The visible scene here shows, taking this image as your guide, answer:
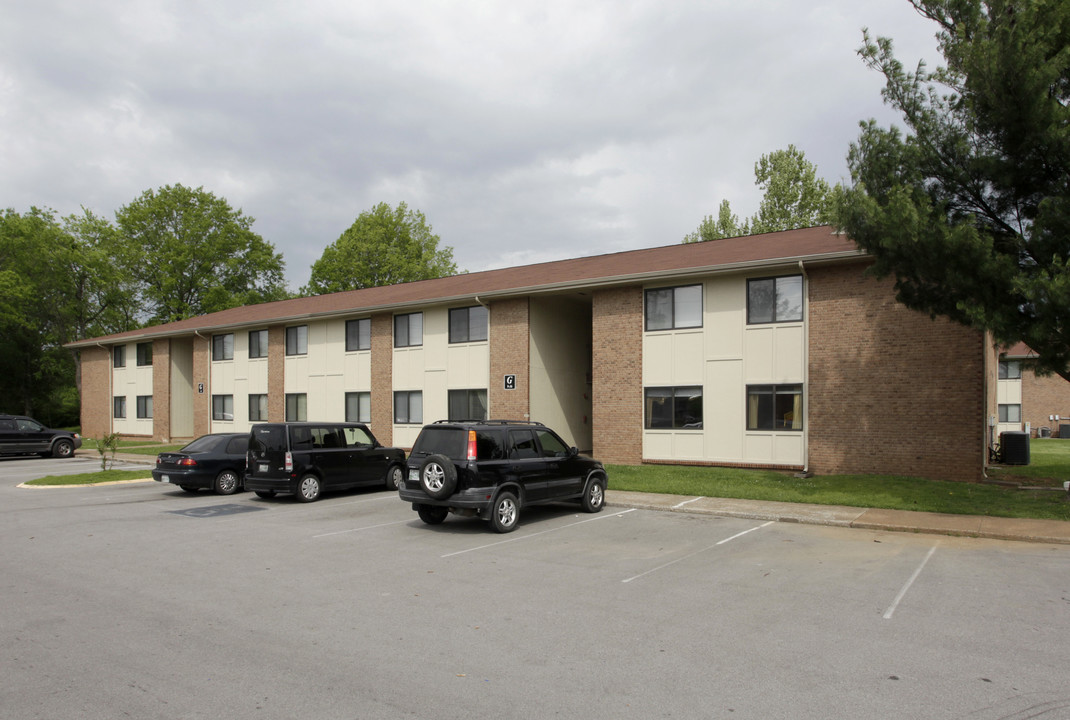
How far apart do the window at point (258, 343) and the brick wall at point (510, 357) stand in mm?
12567

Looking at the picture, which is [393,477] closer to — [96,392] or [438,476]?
[438,476]

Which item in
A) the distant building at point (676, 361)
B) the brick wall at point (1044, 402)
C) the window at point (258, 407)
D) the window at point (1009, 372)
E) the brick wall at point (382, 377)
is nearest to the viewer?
the distant building at point (676, 361)

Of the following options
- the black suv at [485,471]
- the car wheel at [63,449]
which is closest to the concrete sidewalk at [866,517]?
the black suv at [485,471]

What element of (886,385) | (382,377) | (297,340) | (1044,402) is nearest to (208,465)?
(382,377)

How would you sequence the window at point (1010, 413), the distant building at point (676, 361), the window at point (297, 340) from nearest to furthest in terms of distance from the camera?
the distant building at point (676, 361) → the window at point (297, 340) → the window at point (1010, 413)

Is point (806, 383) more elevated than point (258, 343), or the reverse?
point (258, 343)

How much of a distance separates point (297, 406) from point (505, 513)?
2029cm

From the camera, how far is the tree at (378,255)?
55094 mm

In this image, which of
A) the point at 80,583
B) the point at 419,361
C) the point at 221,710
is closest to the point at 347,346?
the point at 419,361

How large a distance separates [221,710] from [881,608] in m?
5.89

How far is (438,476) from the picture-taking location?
1108 centimetres

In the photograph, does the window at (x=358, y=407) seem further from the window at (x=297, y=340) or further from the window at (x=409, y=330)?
the window at (x=297, y=340)

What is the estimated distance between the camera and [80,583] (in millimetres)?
8023

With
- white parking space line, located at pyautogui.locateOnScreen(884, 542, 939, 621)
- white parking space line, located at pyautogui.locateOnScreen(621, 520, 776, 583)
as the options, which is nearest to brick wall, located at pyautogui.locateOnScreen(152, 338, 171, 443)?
white parking space line, located at pyautogui.locateOnScreen(621, 520, 776, 583)
